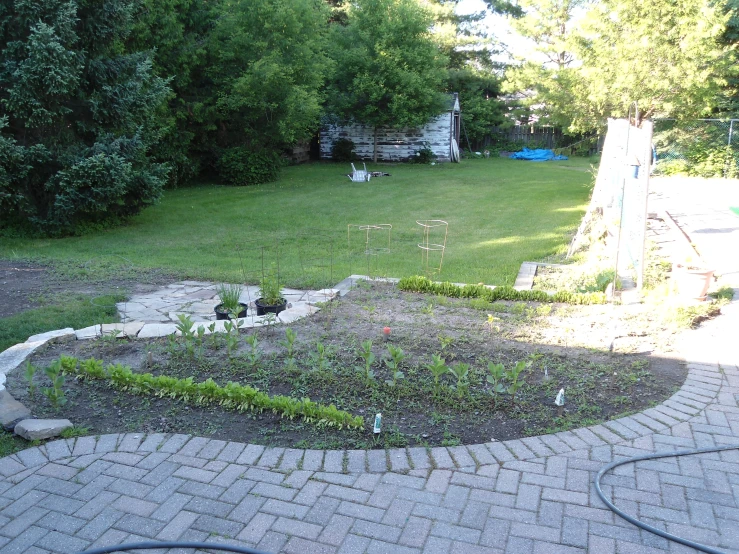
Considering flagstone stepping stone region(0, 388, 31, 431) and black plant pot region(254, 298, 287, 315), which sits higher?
black plant pot region(254, 298, 287, 315)

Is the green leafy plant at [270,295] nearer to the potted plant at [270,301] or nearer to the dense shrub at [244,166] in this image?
the potted plant at [270,301]

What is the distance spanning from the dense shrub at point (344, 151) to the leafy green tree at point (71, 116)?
11732 mm

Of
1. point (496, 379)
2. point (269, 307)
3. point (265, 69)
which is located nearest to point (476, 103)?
point (265, 69)

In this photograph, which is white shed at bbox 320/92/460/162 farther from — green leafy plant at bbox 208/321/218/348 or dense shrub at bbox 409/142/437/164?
green leafy plant at bbox 208/321/218/348

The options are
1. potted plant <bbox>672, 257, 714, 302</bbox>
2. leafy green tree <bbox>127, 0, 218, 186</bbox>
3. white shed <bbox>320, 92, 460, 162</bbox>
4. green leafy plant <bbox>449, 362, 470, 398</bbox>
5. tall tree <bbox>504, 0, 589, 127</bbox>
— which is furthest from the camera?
white shed <bbox>320, 92, 460, 162</bbox>

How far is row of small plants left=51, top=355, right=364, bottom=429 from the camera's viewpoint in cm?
319

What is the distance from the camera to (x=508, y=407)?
11.1ft

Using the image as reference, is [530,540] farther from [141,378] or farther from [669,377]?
[141,378]

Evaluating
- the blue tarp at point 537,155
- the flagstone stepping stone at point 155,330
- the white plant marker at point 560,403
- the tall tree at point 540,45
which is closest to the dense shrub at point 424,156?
the tall tree at point 540,45

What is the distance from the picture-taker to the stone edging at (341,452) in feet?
9.31

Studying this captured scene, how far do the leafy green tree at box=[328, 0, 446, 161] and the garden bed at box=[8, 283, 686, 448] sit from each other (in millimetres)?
15812

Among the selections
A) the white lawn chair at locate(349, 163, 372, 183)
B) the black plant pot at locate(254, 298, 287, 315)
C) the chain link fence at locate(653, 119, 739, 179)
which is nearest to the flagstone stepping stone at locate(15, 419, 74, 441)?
the black plant pot at locate(254, 298, 287, 315)

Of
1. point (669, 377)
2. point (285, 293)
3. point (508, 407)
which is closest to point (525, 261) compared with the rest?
point (285, 293)

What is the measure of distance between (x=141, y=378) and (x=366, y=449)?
4.93ft
